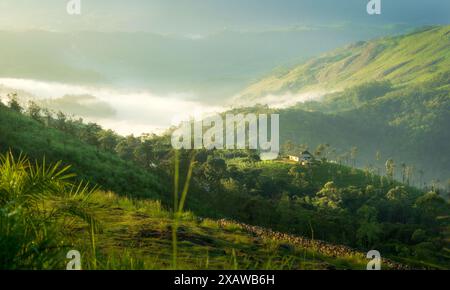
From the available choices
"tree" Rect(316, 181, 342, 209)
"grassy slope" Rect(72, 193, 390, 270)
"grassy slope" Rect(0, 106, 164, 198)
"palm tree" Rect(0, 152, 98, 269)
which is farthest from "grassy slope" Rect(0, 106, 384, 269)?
"tree" Rect(316, 181, 342, 209)

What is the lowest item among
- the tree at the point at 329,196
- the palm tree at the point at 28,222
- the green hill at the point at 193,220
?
the tree at the point at 329,196

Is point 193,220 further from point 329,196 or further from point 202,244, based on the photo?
point 329,196

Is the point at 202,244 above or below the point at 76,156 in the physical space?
below

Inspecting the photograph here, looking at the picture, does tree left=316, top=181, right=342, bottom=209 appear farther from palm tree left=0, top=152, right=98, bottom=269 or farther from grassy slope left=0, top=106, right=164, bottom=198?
palm tree left=0, top=152, right=98, bottom=269

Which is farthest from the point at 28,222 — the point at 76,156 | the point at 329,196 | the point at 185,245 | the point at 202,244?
the point at 329,196

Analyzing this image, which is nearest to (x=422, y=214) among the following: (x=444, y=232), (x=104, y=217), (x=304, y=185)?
(x=444, y=232)

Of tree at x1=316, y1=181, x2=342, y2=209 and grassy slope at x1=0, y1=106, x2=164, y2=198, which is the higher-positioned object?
grassy slope at x1=0, y1=106, x2=164, y2=198

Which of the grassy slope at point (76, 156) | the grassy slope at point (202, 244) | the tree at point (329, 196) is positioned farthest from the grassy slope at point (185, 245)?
the tree at point (329, 196)

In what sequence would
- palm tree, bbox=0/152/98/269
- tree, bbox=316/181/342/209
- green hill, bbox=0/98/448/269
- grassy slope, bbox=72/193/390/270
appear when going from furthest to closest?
tree, bbox=316/181/342/209
grassy slope, bbox=72/193/390/270
green hill, bbox=0/98/448/269
palm tree, bbox=0/152/98/269

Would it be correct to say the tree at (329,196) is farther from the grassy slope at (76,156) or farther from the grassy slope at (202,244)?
the grassy slope at (202,244)

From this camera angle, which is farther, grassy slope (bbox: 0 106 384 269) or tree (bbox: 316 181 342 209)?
tree (bbox: 316 181 342 209)

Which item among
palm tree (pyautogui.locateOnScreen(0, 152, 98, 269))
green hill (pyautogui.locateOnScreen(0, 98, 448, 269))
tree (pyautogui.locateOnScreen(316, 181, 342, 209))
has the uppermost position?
palm tree (pyautogui.locateOnScreen(0, 152, 98, 269))

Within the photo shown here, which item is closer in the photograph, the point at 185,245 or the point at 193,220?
the point at 185,245
